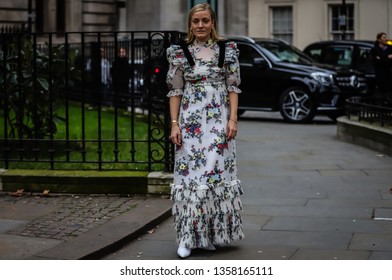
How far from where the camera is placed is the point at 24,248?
22.0ft

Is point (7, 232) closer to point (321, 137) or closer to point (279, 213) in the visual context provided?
point (279, 213)

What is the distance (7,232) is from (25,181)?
1890mm

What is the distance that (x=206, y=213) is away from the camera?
652cm

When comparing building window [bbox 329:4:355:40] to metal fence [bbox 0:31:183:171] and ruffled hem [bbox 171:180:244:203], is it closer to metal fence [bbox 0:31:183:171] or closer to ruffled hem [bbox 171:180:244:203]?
metal fence [bbox 0:31:183:171]

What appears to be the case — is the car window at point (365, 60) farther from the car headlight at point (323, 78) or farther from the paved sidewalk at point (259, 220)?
the paved sidewalk at point (259, 220)

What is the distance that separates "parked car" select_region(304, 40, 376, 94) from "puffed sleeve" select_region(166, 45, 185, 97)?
1586 centimetres

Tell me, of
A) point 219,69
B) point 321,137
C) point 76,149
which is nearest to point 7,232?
point 219,69

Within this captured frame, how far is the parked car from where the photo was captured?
72.9ft

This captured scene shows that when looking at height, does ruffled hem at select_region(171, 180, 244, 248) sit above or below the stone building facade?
below

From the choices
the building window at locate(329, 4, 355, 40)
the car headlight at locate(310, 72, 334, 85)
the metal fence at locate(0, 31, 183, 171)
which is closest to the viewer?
the metal fence at locate(0, 31, 183, 171)

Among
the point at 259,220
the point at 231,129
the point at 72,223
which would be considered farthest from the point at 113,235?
the point at 259,220

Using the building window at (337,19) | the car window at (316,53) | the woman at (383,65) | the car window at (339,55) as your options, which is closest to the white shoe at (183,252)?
the woman at (383,65)

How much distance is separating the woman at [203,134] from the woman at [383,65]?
12105 mm

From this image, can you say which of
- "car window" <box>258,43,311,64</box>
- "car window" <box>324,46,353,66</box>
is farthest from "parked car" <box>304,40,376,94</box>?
"car window" <box>258,43,311,64</box>
